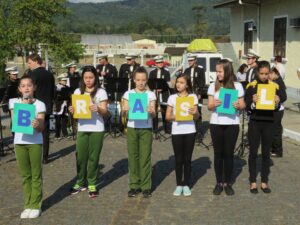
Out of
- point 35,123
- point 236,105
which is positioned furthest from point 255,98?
point 35,123

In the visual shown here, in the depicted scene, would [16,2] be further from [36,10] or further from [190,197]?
[190,197]

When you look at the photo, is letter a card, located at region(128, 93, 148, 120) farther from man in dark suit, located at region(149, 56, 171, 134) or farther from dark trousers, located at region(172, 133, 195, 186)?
man in dark suit, located at region(149, 56, 171, 134)

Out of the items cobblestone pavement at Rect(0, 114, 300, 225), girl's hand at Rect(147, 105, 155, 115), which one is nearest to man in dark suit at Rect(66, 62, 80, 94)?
Answer: cobblestone pavement at Rect(0, 114, 300, 225)

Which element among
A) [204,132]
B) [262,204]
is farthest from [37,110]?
[204,132]

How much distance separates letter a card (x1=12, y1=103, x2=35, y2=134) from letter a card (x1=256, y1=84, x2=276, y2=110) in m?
3.14

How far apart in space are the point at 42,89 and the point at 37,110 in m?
2.86

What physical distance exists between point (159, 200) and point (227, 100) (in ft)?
5.65

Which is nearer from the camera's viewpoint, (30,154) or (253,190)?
(30,154)

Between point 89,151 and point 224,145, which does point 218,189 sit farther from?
point 89,151

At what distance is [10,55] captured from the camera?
18.5 m

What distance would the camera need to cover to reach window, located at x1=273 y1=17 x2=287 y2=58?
62.1ft

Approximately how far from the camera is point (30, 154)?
563 centimetres

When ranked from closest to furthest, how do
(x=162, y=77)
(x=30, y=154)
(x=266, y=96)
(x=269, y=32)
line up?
1. (x=30, y=154)
2. (x=266, y=96)
3. (x=162, y=77)
4. (x=269, y=32)

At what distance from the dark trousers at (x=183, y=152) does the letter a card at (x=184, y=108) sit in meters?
0.27
